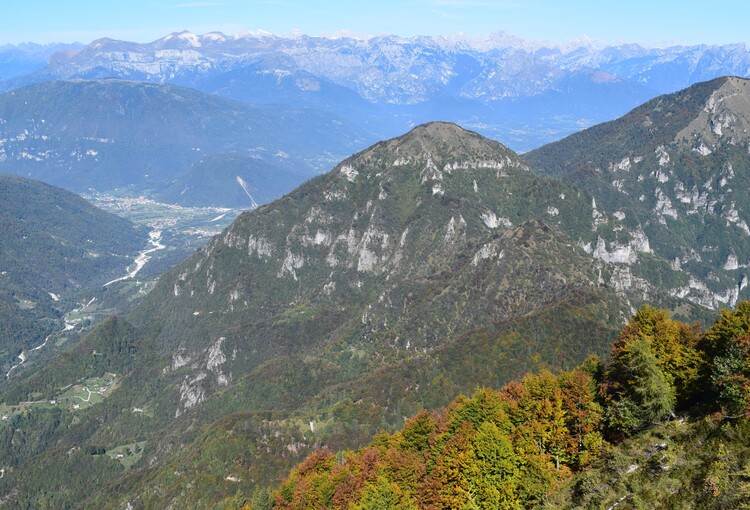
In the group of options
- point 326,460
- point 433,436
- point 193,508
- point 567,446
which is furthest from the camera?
point 193,508

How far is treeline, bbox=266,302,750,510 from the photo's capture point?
69.1 metres

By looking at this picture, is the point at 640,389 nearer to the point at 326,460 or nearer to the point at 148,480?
the point at 326,460

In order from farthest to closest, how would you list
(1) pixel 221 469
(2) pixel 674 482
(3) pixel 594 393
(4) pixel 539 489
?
(1) pixel 221 469 < (3) pixel 594 393 < (4) pixel 539 489 < (2) pixel 674 482

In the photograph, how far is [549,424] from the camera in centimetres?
7862

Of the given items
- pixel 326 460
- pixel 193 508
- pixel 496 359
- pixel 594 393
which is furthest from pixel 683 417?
pixel 193 508

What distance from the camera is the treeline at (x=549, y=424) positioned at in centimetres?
6912

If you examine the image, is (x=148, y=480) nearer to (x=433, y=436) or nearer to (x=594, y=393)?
(x=433, y=436)

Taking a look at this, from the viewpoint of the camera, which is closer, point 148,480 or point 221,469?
point 221,469

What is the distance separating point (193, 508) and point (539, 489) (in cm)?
11025

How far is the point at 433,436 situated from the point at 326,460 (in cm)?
2067

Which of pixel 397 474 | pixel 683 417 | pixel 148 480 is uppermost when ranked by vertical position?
pixel 683 417

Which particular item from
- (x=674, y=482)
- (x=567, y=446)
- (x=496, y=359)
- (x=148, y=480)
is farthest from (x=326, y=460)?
(x=148, y=480)

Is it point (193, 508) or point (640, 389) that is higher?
point (640, 389)

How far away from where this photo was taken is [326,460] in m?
98.6
